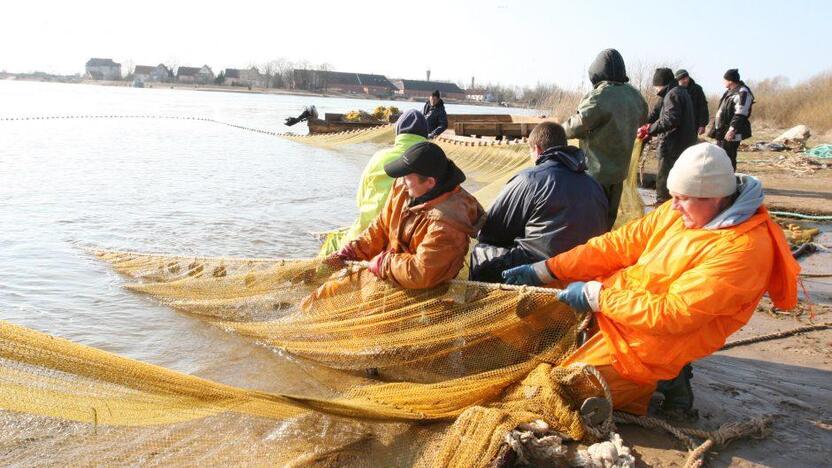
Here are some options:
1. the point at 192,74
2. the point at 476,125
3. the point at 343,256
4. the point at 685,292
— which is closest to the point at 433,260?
the point at 343,256

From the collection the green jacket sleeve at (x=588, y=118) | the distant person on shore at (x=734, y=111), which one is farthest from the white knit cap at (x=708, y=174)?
the distant person on shore at (x=734, y=111)

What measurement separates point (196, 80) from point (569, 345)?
129 meters

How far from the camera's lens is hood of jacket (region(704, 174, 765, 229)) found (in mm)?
2990

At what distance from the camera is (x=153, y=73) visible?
128 m

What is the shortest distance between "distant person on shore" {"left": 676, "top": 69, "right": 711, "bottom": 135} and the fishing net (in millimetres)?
7302

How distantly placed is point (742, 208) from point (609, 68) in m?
3.25

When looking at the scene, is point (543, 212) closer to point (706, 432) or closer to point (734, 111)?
point (706, 432)

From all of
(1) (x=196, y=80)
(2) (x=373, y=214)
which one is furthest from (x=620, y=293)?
(1) (x=196, y=80)

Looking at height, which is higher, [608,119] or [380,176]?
[608,119]

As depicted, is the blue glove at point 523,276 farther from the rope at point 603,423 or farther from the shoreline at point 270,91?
the shoreline at point 270,91

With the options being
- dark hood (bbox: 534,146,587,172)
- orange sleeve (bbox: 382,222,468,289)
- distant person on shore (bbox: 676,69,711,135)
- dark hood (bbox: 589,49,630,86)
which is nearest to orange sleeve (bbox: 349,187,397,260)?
orange sleeve (bbox: 382,222,468,289)

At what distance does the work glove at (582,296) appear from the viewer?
3.25 metres

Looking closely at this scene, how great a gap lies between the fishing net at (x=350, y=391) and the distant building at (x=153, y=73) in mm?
131705

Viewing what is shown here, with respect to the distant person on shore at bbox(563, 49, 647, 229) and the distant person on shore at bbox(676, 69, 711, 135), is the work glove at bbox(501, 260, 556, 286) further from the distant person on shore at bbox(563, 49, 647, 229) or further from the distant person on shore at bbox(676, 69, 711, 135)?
the distant person on shore at bbox(676, 69, 711, 135)
